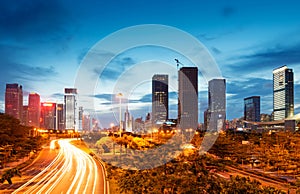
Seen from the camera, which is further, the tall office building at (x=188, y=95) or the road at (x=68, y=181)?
the tall office building at (x=188, y=95)

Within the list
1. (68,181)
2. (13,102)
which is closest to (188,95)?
(68,181)

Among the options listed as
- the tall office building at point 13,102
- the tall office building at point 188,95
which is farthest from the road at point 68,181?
the tall office building at point 13,102

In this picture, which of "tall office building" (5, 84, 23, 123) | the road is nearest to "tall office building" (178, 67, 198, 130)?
the road

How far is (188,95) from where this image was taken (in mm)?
38438

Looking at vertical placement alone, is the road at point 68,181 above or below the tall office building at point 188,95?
below

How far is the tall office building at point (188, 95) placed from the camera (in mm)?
31106

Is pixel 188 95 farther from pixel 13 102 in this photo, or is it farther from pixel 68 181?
pixel 13 102

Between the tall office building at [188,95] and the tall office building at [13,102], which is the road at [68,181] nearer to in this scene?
the tall office building at [188,95]

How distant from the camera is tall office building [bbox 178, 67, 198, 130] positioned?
31106 mm

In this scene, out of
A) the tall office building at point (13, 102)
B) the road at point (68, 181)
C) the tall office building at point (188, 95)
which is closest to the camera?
the road at point (68, 181)

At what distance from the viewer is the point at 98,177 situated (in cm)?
3197

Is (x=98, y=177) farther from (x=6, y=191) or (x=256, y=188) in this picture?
(x=256, y=188)

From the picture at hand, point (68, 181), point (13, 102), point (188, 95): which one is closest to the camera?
point (68, 181)

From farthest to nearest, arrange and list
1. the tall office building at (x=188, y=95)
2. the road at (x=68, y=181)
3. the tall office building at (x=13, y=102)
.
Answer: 1. the tall office building at (x=13, y=102)
2. the tall office building at (x=188, y=95)
3. the road at (x=68, y=181)
